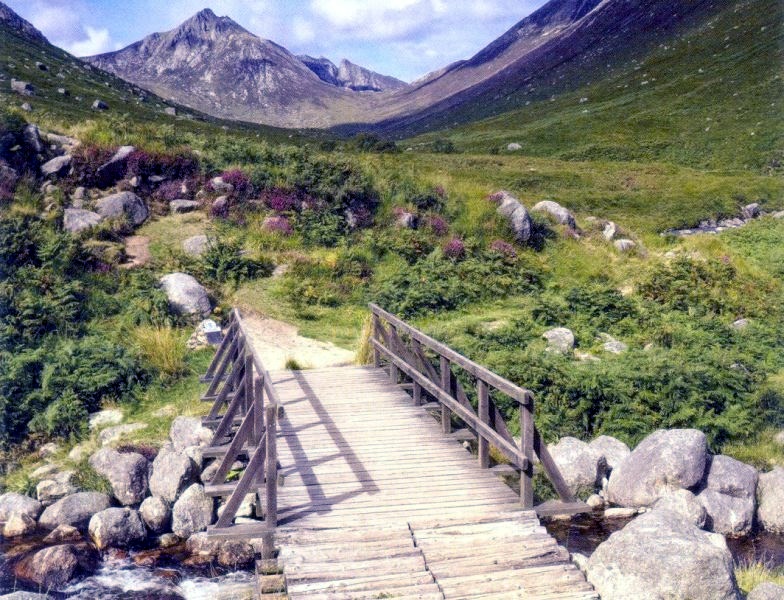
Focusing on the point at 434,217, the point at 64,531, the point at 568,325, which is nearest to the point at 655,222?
the point at 434,217

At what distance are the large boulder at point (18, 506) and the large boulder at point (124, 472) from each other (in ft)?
3.19

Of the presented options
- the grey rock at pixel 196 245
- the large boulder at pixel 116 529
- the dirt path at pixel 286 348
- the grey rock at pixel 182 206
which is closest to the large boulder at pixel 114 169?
the grey rock at pixel 182 206

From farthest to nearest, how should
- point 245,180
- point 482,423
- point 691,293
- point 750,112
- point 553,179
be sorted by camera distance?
1. point 750,112
2. point 553,179
3. point 245,180
4. point 691,293
5. point 482,423

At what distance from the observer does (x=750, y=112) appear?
186 feet

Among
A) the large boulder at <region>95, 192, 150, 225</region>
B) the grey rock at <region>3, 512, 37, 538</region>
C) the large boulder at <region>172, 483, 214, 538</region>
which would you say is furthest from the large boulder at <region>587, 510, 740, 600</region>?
the large boulder at <region>95, 192, 150, 225</region>

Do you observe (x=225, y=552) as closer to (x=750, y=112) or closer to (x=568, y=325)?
(x=568, y=325)

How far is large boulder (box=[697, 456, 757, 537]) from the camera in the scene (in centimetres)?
938

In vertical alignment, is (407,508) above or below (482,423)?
below

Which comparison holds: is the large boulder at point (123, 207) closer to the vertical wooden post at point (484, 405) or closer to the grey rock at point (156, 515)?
the grey rock at point (156, 515)

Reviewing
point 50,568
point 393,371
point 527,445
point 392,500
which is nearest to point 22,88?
point 393,371

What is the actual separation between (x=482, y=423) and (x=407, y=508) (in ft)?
5.06

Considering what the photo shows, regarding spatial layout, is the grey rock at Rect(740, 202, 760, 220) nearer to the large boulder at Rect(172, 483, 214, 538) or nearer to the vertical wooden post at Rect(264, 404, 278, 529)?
the large boulder at Rect(172, 483, 214, 538)

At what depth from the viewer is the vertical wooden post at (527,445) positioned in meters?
7.69

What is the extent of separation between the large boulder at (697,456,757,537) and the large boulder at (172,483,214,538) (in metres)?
6.64
